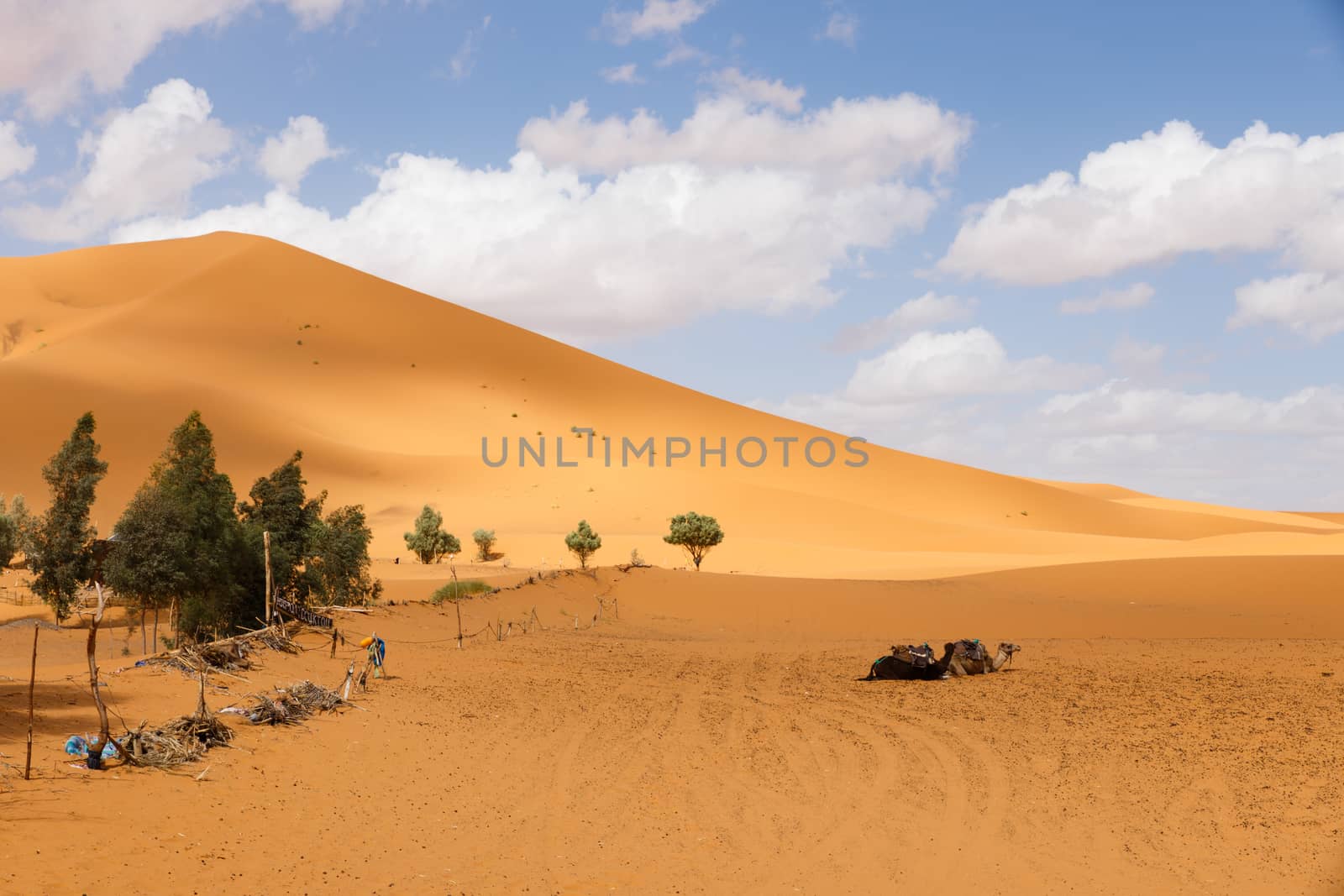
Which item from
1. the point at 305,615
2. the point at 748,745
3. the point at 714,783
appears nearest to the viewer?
the point at 714,783

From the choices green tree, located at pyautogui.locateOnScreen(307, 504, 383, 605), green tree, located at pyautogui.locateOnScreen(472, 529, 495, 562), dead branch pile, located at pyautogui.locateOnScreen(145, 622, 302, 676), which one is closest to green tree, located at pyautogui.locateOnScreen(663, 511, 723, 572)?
green tree, located at pyautogui.locateOnScreen(472, 529, 495, 562)

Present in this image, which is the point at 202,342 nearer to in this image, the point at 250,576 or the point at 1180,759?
the point at 250,576

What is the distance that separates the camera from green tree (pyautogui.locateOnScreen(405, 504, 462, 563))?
47.5m

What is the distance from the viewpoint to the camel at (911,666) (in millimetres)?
17812

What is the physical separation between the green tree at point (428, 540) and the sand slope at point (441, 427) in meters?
3.90

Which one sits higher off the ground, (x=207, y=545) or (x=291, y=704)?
(x=207, y=545)

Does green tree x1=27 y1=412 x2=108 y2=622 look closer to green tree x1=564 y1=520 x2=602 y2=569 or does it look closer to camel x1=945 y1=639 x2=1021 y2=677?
green tree x1=564 y1=520 x2=602 y2=569

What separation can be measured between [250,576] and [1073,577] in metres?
24.5

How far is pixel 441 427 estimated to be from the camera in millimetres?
77000

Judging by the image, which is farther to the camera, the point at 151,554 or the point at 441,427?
the point at 441,427

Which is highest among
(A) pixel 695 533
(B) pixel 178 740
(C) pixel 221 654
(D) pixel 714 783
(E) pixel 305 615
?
(A) pixel 695 533

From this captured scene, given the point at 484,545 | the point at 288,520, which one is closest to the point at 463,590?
the point at 288,520

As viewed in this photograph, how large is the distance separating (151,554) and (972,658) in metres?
16.7

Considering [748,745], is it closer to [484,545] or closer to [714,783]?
[714,783]
